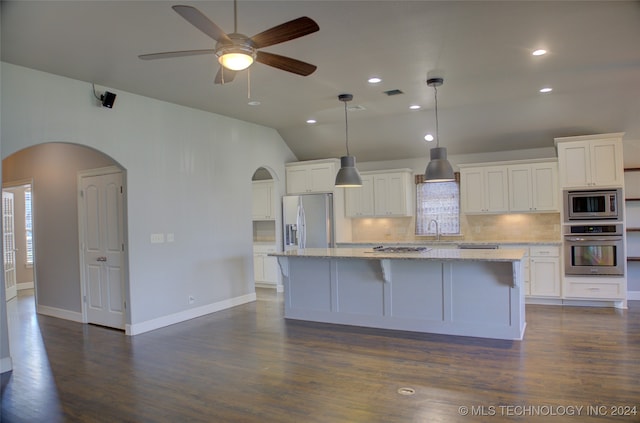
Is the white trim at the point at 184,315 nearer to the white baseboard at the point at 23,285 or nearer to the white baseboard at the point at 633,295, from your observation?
the white baseboard at the point at 23,285

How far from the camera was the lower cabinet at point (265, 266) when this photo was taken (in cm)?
838

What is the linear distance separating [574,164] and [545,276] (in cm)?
169

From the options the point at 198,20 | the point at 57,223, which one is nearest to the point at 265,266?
the point at 57,223

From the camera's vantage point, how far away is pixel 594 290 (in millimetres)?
6172

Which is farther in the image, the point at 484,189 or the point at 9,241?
the point at 9,241

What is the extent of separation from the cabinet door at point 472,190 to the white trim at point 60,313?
6.07 metres

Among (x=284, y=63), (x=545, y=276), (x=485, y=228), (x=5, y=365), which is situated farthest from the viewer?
(x=485, y=228)

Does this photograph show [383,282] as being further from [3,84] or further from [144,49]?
[3,84]

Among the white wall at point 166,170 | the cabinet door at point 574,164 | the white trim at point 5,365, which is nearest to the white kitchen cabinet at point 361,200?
the white wall at point 166,170

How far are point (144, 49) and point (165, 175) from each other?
82.9 inches

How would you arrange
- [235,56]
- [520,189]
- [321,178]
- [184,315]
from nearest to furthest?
[235,56] < [184,315] < [520,189] < [321,178]

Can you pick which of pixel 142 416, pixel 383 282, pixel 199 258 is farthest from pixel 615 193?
pixel 142 416

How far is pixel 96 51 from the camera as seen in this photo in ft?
12.9

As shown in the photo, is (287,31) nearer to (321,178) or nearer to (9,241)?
(321,178)
